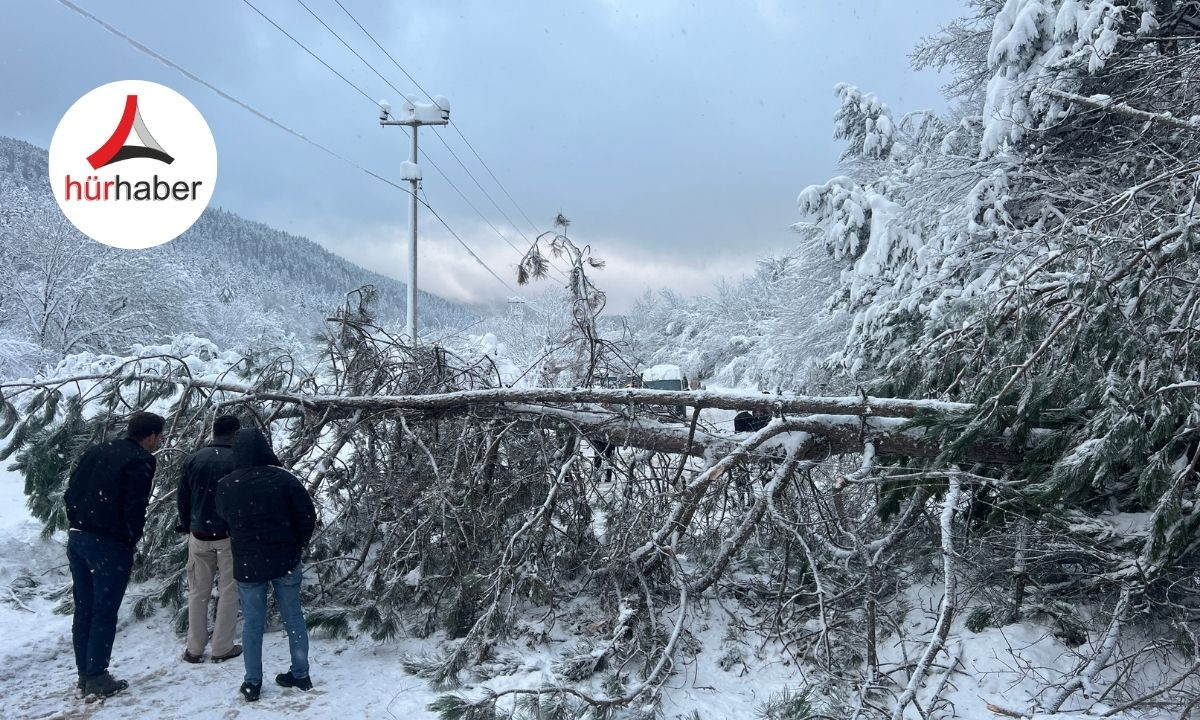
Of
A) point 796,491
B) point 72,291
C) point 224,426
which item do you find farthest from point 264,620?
point 72,291

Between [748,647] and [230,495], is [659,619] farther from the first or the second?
[230,495]

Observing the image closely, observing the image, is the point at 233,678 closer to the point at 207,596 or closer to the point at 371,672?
the point at 207,596

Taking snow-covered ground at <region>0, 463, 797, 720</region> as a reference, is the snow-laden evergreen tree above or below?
above

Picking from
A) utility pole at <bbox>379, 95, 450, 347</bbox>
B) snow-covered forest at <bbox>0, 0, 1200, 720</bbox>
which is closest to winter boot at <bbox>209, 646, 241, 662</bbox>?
snow-covered forest at <bbox>0, 0, 1200, 720</bbox>

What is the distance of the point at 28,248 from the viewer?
20188 mm

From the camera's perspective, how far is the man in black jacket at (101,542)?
365cm

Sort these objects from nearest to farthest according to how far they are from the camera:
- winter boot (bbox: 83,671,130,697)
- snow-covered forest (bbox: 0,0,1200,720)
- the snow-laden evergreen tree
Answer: the snow-laden evergreen tree → snow-covered forest (bbox: 0,0,1200,720) → winter boot (bbox: 83,671,130,697)

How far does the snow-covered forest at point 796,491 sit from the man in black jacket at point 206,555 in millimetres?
357

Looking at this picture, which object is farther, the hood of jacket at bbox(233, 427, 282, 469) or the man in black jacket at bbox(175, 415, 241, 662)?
the man in black jacket at bbox(175, 415, 241, 662)

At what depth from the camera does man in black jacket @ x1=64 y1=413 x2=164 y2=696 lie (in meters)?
3.65

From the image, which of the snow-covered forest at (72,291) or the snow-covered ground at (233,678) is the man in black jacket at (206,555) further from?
the snow-covered forest at (72,291)

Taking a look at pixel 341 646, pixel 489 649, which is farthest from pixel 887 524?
pixel 341 646

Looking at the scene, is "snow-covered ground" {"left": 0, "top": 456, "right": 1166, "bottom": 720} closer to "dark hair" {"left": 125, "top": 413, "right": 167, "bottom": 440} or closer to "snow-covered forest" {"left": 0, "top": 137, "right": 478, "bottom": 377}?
"dark hair" {"left": 125, "top": 413, "right": 167, "bottom": 440}

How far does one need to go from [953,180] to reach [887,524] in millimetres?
6509
